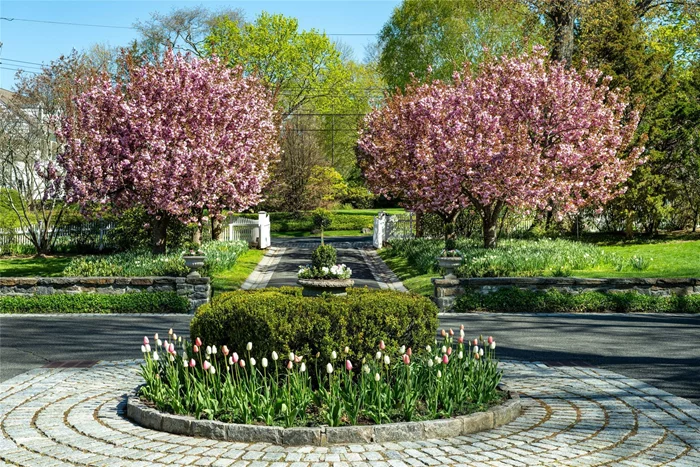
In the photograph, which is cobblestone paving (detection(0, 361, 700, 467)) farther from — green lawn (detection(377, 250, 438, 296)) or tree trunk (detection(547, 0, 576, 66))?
tree trunk (detection(547, 0, 576, 66))

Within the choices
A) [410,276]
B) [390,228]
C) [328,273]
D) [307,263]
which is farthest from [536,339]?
[390,228]

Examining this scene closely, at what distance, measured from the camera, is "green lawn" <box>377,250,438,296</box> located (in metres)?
19.6

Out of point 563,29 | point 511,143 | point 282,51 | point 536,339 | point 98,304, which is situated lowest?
point 536,339

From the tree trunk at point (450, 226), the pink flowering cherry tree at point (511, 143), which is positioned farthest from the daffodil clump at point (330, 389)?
the tree trunk at point (450, 226)

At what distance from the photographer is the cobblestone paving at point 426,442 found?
647cm

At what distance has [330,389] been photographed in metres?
7.45

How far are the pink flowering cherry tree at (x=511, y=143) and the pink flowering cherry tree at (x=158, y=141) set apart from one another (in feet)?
19.3

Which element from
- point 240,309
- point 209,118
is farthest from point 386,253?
point 240,309

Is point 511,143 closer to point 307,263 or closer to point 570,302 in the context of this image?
point 570,302

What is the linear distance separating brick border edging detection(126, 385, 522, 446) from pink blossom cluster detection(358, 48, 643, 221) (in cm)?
1505

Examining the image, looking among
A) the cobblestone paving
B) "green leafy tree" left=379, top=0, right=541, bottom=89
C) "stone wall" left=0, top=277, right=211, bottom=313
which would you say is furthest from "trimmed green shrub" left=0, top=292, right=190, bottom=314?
"green leafy tree" left=379, top=0, right=541, bottom=89

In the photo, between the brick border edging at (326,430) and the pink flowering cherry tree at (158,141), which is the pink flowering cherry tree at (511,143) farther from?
the brick border edging at (326,430)

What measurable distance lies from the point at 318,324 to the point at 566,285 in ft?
33.1

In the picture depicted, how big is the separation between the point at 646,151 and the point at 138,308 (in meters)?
21.7
